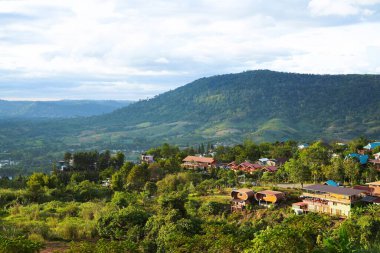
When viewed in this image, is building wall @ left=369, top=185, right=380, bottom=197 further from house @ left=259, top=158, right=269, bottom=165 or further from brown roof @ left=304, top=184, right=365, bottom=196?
house @ left=259, top=158, right=269, bottom=165

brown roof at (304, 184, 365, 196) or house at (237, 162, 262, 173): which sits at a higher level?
brown roof at (304, 184, 365, 196)

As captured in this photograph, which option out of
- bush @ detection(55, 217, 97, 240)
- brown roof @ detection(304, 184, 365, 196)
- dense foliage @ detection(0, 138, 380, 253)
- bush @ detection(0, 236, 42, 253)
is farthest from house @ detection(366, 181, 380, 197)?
bush @ detection(0, 236, 42, 253)

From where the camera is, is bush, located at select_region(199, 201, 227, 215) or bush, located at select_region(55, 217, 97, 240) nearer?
bush, located at select_region(55, 217, 97, 240)

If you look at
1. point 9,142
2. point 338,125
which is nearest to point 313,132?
point 338,125

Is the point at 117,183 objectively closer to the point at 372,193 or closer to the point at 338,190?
the point at 338,190

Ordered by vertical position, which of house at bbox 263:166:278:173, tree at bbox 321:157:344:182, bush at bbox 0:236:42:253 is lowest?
house at bbox 263:166:278:173

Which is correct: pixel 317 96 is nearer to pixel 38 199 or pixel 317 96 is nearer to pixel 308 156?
pixel 308 156
